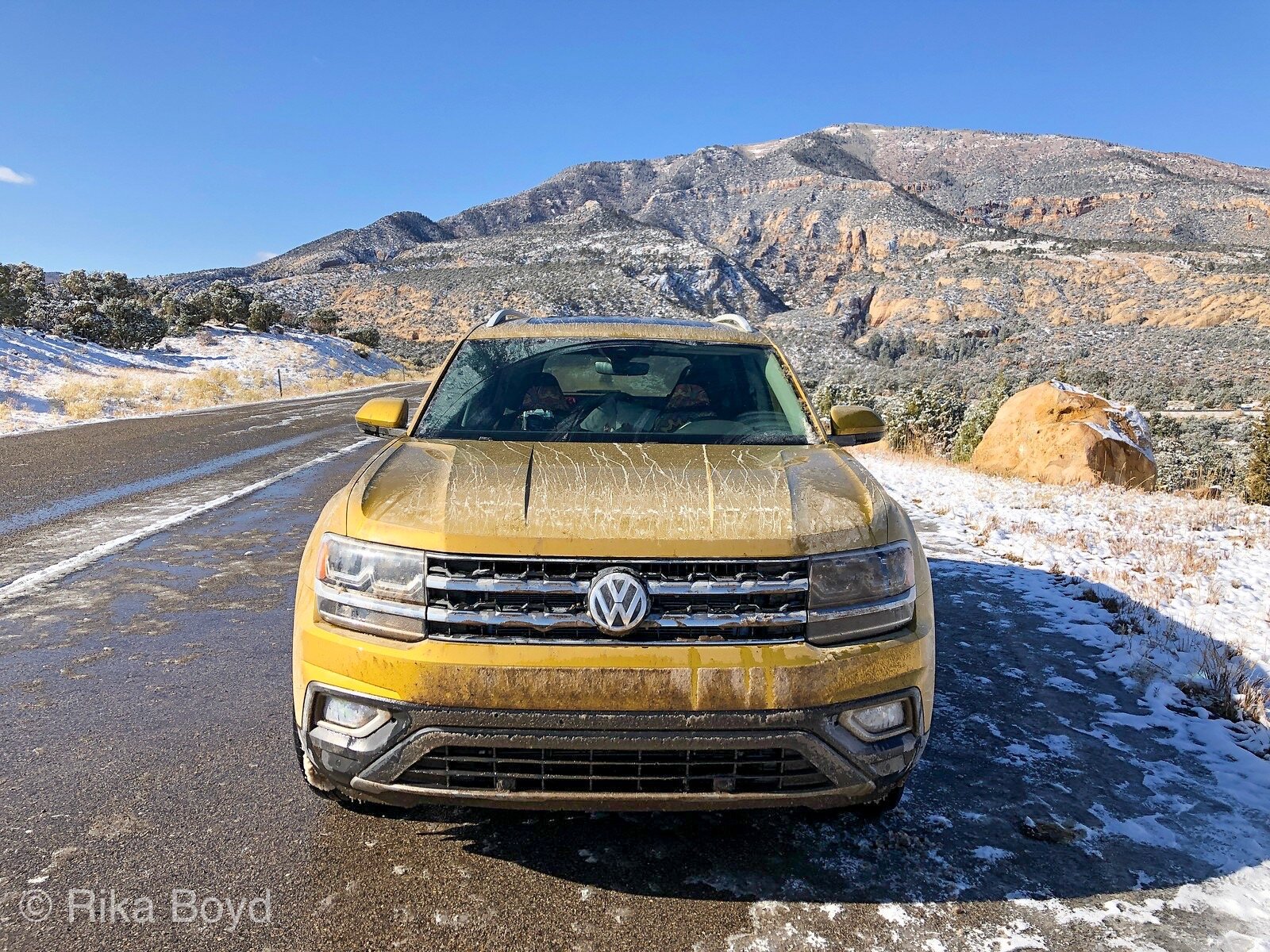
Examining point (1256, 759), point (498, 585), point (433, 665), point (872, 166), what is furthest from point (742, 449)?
point (872, 166)

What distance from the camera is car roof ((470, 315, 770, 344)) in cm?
427

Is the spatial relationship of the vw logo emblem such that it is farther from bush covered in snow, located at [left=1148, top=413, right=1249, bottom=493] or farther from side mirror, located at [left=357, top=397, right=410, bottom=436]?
bush covered in snow, located at [left=1148, top=413, right=1249, bottom=493]

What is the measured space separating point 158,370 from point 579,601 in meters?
36.2

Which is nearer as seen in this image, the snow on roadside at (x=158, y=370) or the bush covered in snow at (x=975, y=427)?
the bush covered in snow at (x=975, y=427)

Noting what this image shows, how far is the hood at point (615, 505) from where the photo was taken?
93.2 inches

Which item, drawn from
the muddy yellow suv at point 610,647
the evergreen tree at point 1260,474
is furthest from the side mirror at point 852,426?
the evergreen tree at point 1260,474

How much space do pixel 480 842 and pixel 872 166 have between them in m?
165

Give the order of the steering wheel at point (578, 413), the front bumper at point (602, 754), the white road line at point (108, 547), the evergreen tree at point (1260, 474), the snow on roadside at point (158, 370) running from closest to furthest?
the front bumper at point (602, 754) → the steering wheel at point (578, 413) → the white road line at point (108, 547) → the evergreen tree at point (1260, 474) → the snow on roadside at point (158, 370)

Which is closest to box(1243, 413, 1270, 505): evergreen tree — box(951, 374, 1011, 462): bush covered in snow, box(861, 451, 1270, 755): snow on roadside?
box(861, 451, 1270, 755): snow on roadside

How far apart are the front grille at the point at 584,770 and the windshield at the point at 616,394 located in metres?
1.44

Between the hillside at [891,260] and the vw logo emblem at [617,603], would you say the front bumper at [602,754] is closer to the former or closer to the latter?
the vw logo emblem at [617,603]

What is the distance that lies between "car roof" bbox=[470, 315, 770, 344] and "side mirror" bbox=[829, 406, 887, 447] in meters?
0.67

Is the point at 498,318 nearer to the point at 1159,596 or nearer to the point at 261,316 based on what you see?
the point at 1159,596

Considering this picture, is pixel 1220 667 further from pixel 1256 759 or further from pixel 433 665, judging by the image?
pixel 433 665
